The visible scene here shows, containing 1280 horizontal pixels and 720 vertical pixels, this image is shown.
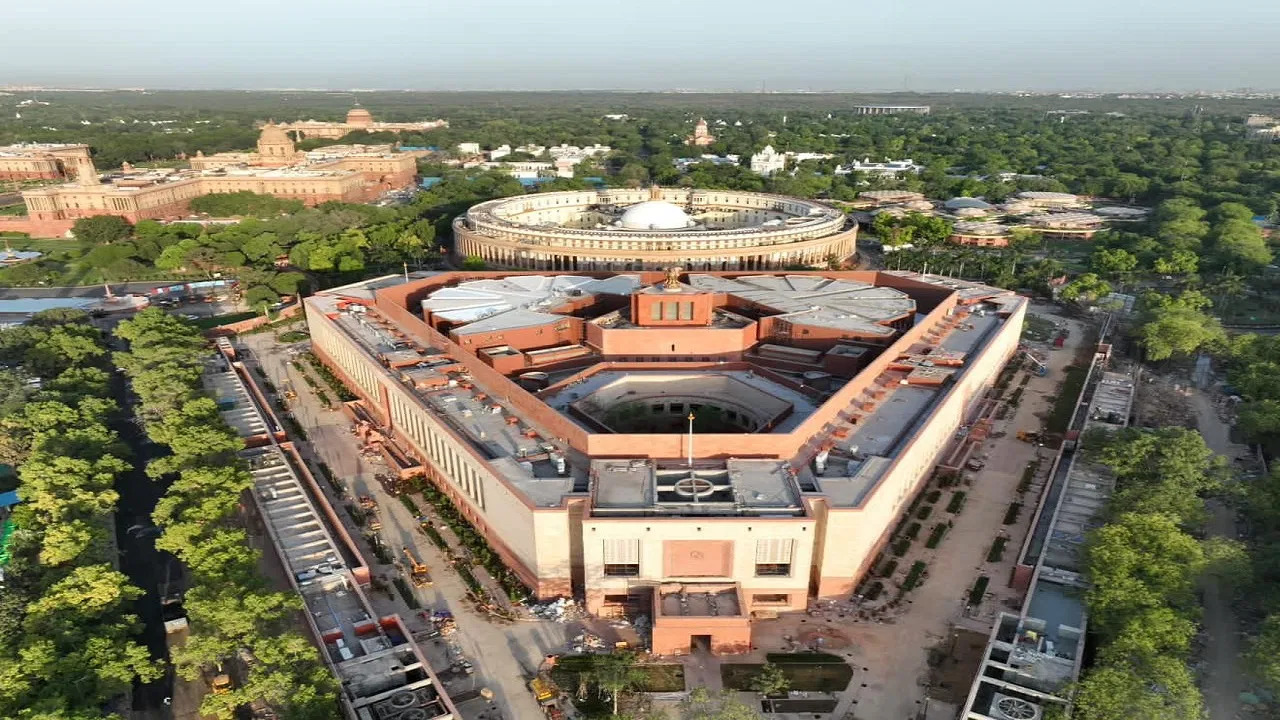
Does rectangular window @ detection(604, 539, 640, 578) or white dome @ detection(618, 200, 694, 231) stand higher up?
white dome @ detection(618, 200, 694, 231)

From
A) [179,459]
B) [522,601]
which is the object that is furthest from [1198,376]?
[179,459]

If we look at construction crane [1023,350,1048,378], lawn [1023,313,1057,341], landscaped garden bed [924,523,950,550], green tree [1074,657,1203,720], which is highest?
green tree [1074,657,1203,720]

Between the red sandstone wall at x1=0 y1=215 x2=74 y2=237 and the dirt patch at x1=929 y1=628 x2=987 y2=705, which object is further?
the red sandstone wall at x1=0 y1=215 x2=74 y2=237

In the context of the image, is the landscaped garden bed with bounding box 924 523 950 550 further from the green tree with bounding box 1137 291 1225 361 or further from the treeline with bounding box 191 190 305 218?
the treeline with bounding box 191 190 305 218

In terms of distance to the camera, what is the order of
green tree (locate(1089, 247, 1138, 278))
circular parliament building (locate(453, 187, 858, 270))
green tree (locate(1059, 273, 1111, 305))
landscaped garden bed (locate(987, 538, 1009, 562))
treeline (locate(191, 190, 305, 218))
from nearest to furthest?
landscaped garden bed (locate(987, 538, 1009, 562)), green tree (locate(1059, 273, 1111, 305)), green tree (locate(1089, 247, 1138, 278)), circular parliament building (locate(453, 187, 858, 270)), treeline (locate(191, 190, 305, 218))

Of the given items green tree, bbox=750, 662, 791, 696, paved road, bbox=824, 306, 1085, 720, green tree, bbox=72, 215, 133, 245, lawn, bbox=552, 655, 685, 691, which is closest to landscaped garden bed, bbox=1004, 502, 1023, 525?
paved road, bbox=824, 306, 1085, 720

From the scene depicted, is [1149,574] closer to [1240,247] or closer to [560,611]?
[560,611]

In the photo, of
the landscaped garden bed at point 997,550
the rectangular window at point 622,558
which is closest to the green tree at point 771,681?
the rectangular window at point 622,558
